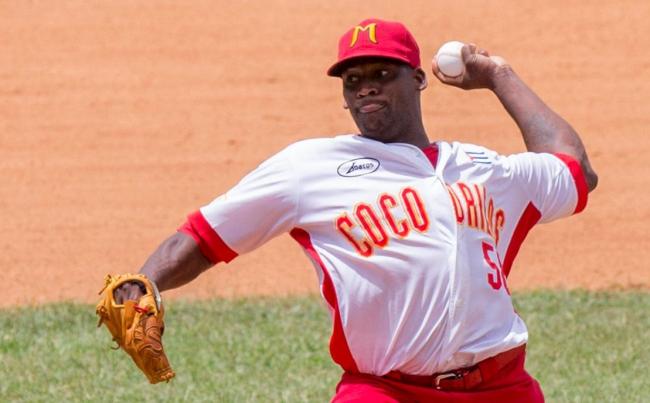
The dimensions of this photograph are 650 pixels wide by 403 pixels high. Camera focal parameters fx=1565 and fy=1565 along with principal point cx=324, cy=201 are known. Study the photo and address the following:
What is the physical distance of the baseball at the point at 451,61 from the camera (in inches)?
243

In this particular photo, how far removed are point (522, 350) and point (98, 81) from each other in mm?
10625

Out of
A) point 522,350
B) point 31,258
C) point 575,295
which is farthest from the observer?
point 31,258

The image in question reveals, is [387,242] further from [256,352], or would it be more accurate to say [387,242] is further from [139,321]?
[256,352]

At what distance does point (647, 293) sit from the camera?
11711 millimetres

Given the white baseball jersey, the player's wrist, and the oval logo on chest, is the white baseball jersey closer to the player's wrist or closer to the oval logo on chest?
the oval logo on chest

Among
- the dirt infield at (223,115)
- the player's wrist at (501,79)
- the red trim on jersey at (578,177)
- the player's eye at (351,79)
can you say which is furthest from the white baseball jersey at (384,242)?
the dirt infield at (223,115)

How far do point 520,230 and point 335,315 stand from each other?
83 centimetres

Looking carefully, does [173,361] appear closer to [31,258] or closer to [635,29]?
[31,258]

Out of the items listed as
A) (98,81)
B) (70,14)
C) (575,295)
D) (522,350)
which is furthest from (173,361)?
(70,14)

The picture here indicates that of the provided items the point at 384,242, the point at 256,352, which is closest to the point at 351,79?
the point at 384,242

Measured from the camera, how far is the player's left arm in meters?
6.07

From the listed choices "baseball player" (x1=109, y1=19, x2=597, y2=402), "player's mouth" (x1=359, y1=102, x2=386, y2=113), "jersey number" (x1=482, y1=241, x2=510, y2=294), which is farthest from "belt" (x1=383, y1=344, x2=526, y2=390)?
"player's mouth" (x1=359, y1=102, x2=386, y2=113)

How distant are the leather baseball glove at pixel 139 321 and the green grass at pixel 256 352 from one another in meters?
3.53

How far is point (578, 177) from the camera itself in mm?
5961
